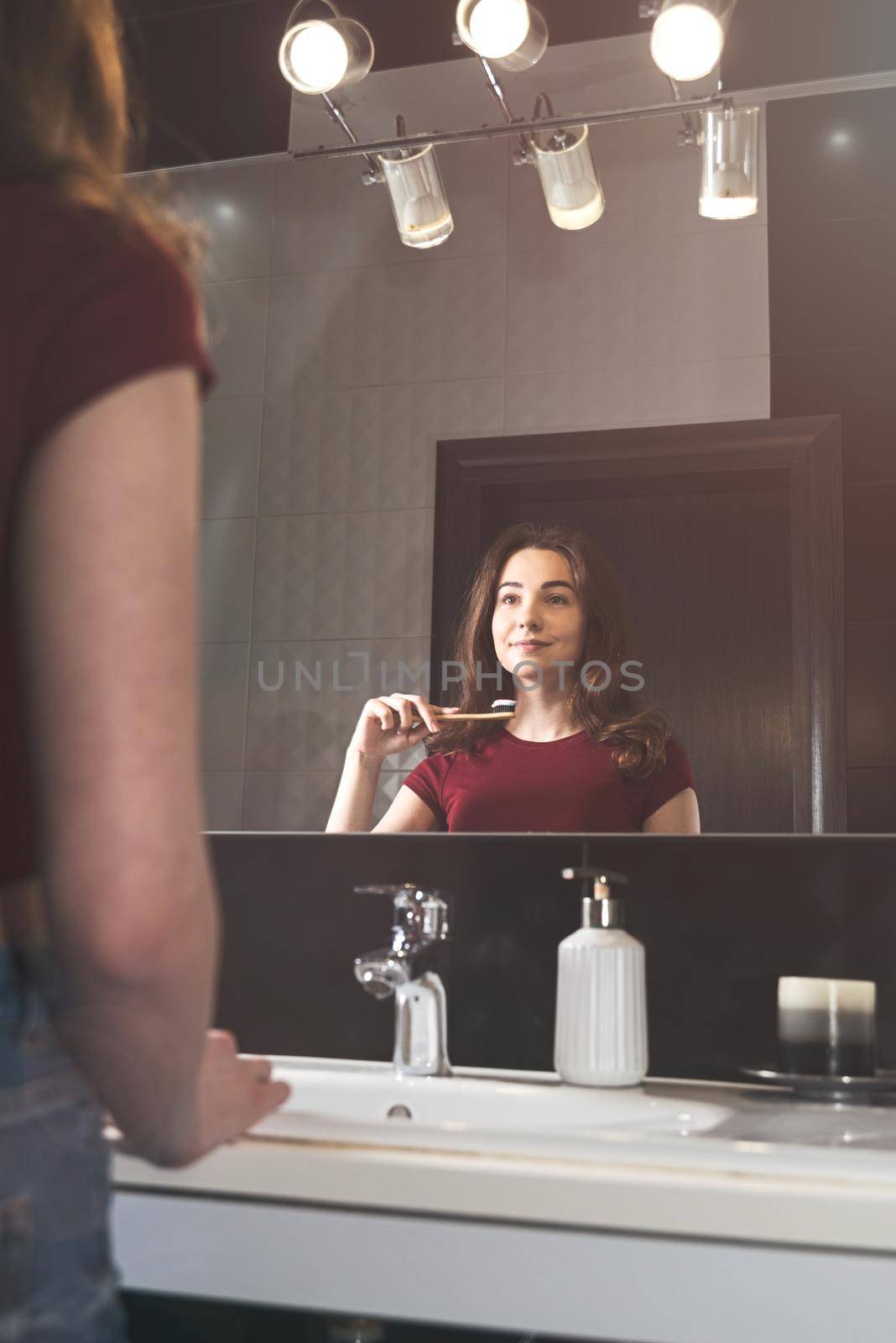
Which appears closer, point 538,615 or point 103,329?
point 103,329

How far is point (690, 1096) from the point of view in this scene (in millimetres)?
1136

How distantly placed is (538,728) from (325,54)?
893 millimetres

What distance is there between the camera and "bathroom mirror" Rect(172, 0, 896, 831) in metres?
1.32

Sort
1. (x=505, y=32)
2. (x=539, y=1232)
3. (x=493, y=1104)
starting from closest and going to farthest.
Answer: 1. (x=539, y=1232)
2. (x=493, y=1104)
3. (x=505, y=32)

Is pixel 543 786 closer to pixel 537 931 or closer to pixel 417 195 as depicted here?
pixel 537 931

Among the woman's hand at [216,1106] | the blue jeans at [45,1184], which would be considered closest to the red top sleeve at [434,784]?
the woman's hand at [216,1106]

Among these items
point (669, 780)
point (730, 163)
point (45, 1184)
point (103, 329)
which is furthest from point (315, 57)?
point (45, 1184)

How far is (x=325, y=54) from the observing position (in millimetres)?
1554

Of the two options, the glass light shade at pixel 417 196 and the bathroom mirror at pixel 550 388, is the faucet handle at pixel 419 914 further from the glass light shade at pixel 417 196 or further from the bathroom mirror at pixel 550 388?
the glass light shade at pixel 417 196

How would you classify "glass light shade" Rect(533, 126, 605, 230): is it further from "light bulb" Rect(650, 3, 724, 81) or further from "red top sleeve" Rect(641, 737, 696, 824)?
"red top sleeve" Rect(641, 737, 696, 824)

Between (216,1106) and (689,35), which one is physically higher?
(689,35)

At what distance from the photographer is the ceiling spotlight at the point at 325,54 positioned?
5.08 ft

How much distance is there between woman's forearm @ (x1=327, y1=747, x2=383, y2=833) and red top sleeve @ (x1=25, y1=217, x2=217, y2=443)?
1013 mm

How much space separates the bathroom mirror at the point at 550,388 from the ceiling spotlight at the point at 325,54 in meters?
0.03
